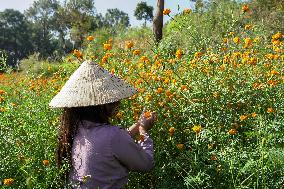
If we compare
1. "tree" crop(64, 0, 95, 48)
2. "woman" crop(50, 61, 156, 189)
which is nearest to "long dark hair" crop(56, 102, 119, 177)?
"woman" crop(50, 61, 156, 189)

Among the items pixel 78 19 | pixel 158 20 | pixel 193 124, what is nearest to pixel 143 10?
pixel 78 19

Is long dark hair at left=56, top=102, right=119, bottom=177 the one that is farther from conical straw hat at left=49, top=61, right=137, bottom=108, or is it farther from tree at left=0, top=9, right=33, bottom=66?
tree at left=0, top=9, right=33, bottom=66

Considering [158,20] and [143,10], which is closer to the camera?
[158,20]

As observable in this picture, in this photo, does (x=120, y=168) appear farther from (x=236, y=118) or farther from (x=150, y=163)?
(x=236, y=118)

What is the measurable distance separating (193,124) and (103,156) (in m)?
0.81

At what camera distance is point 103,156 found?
2.30m

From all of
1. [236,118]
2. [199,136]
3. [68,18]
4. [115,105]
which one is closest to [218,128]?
[199,136]

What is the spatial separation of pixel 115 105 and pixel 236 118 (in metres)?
1.03

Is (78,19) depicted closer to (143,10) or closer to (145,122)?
(143,10)

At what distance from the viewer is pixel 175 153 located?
3027mm

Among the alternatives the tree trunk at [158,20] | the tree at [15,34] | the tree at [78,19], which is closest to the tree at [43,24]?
the tree at [15,34]

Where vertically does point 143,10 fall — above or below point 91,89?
above

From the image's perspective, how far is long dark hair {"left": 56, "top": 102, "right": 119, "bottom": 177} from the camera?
2.44 metres

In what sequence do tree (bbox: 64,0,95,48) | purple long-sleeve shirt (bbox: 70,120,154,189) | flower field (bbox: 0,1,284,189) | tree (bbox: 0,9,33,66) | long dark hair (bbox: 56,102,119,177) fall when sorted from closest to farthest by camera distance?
purple long-sleeve shirt (bbox: 70,120,154,189) < long dark hair (bbox: 56,102,119,177) < flower field (bbox: 0,1,284,189) < tree (bbox: 64,0,95,48) < tree (bbox: 0,9,33,66)
